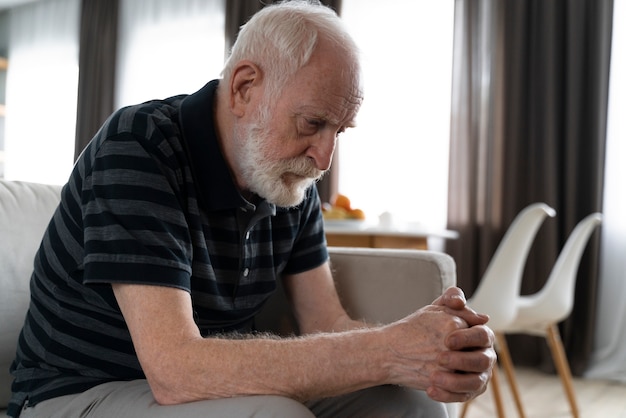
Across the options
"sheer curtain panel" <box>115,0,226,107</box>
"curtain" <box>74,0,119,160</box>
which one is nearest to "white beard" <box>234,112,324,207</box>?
"sheer curtain panel" <box>115,0,226,107</box>

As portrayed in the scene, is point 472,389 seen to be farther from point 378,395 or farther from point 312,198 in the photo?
point 312,198

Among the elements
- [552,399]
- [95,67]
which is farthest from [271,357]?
[95,67]

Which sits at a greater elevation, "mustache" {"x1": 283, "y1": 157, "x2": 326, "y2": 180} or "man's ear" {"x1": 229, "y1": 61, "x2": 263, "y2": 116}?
"man's ear" {"x1": 229, "y1": 61, "x2": 263, "y2": 116}

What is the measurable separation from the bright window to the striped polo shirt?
3103mm

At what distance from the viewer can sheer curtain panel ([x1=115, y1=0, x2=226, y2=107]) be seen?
519 centimetres

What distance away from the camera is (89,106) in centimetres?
558

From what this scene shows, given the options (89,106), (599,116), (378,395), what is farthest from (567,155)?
(89,106)

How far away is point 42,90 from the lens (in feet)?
20.2

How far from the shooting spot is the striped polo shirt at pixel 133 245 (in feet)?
3.19

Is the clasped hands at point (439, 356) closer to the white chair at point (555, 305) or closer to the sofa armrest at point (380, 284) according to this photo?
the sofa armrest at point (380, 284)

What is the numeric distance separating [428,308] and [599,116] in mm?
2986

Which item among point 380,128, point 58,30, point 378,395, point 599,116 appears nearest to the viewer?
point 378,395

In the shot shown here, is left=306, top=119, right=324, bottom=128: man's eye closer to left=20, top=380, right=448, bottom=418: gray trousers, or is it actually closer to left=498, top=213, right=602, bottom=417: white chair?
left=20, top=380, right=448, bottom=418: gray trousers

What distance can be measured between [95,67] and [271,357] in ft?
16.9
